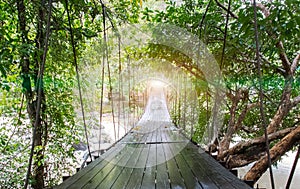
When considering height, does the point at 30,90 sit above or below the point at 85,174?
above

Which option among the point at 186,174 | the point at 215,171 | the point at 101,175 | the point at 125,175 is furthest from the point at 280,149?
the point at 101,175

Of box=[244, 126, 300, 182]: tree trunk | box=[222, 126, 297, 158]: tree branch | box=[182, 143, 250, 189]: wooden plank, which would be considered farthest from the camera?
box=[222, 126, 297, 158]: tree branch

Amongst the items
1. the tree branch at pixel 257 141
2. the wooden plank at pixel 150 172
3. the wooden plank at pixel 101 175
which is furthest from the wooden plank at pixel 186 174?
the tree branch at pixel 257 141

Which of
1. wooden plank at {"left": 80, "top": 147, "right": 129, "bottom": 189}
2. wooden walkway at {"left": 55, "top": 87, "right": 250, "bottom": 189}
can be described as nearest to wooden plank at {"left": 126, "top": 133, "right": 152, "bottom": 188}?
wooden walkway at {"left": 55, "top": 87, "right": 250, "bottom": 189}

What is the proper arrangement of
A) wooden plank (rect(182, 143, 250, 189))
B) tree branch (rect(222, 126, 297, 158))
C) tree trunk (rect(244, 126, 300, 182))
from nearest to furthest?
wooden plank (rect(182, 143, 250, 189)) → tree trunk (rect(244, 126, 300, 182)) → tree branch (rect(222, 126, 297, 158))

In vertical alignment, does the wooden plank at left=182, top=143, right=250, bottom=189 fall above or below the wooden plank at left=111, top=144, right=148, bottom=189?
above

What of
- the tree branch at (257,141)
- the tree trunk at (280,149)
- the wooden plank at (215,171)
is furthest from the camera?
the tree branch at (257,141)

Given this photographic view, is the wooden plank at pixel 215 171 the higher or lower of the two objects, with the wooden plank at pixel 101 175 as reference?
higher

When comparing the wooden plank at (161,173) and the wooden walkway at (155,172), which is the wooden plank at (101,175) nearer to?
the wooden walkway at (155,172)

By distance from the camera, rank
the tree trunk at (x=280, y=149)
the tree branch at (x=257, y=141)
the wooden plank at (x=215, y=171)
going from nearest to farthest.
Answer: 1. the wooden plank at (x=215, y=171)
2. the tree trunk at (x=280, y=149)
3. the tree branch at (x=257, y=141)

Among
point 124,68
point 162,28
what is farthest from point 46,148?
point 124,68

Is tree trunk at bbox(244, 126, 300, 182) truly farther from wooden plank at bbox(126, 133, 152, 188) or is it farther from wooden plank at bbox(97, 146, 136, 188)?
wooden plank at bbox(97, 146, 136, 188)

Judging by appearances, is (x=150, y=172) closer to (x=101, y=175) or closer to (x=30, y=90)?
(x=101, y=175)

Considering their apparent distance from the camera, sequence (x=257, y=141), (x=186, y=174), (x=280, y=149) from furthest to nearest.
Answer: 1. (x=257, y=141)
2. (x=280, y=149)
3. (x=186, y=174)
